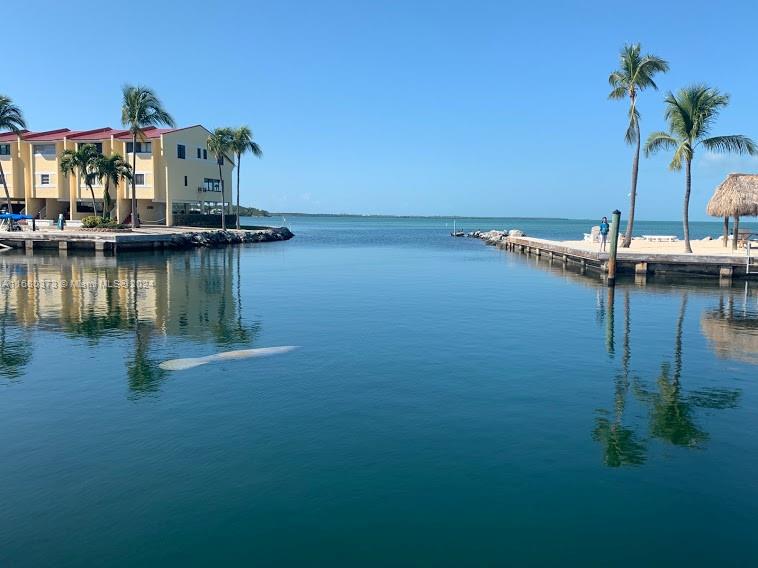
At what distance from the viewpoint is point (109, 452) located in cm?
984

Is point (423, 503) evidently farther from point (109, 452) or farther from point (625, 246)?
point (625, 246)

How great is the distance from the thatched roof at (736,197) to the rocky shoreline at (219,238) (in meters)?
42.1

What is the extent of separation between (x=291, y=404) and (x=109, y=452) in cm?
340

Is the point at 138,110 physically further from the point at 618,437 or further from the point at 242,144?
the point at 618,437

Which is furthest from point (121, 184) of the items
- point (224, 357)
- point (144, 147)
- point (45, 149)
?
point (224, 357)

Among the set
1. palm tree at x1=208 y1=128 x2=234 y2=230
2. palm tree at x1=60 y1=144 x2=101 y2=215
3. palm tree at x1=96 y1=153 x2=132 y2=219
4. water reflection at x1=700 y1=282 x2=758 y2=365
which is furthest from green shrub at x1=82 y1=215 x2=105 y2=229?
water reflection at x1=700 y1=282 x2=758 y2=365

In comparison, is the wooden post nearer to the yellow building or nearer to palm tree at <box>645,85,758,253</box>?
palm tree at <box>645,85,758,253</box>

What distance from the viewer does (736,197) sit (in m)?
40.3

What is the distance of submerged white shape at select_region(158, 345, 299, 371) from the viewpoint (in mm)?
14865

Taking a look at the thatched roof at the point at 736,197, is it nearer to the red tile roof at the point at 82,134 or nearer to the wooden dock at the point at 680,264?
the wooden dock at the point at 680,264

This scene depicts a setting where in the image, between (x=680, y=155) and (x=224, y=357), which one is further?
(x=680, y=155)

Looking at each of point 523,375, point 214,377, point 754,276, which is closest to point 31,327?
point 214,377

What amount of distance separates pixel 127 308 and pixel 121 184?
4941 cm

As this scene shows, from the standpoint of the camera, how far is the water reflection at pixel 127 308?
1670 centimetres
